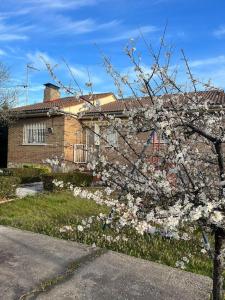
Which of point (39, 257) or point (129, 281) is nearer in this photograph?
point (129, 281)

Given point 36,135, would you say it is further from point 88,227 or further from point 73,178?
point 88,227

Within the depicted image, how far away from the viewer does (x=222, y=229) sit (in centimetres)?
319

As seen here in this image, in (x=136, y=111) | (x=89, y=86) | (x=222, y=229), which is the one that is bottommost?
(x=222, y=229)

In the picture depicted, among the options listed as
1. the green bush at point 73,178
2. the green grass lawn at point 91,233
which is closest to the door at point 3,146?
the green bush at point 73,178

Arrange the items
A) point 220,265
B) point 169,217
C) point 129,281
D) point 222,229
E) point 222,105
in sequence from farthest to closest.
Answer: point 129,281
point 222,105
point 220,265
point 222,229
point 169,217

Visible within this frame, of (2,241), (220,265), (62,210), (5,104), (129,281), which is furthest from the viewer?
(5,104)

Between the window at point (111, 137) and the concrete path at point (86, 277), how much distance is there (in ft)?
4.88

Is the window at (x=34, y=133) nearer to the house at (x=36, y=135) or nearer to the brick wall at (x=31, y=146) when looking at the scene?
the house at (x=36, y=135)

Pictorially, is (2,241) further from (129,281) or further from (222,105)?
(222,105)

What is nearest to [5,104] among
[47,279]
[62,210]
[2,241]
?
[62,210]

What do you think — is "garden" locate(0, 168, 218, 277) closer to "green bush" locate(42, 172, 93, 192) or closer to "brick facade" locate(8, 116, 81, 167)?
"green bush" locate(42, 172, 93, 192)

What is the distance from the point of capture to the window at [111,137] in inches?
151

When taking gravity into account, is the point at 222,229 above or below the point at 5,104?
below

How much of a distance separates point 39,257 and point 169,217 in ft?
10.0
